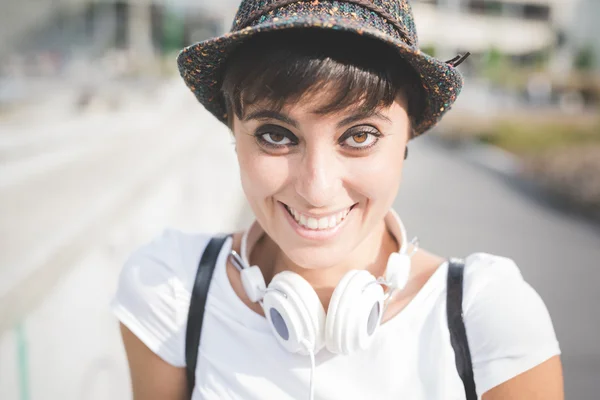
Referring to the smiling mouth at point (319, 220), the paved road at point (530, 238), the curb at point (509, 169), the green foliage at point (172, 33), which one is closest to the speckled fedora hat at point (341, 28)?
the smiling mouth at point (319, 220)

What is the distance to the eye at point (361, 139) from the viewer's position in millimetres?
1172

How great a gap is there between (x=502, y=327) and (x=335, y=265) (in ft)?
1.51

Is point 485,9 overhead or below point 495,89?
overhead

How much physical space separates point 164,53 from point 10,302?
5107 centimetres

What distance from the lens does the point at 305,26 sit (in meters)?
1.04

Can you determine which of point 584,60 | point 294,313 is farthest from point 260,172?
point 584,60

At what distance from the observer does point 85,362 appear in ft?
7.06

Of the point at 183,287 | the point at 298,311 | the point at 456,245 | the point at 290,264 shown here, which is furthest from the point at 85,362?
the point at 456,245

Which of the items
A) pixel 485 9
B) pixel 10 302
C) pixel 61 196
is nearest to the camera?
pixel 10 302

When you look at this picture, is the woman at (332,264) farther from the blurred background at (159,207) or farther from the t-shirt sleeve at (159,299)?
the blurred background at (159,207)

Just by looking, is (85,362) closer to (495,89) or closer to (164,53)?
(495,89)

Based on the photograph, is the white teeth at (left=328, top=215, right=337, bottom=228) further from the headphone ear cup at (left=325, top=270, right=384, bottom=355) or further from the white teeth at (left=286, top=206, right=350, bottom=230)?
the headphone ear cup at (left=325, top=270, right=384, bottom=355)

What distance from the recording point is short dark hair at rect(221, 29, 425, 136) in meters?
1.11

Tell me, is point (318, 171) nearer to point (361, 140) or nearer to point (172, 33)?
point (361, 140)
